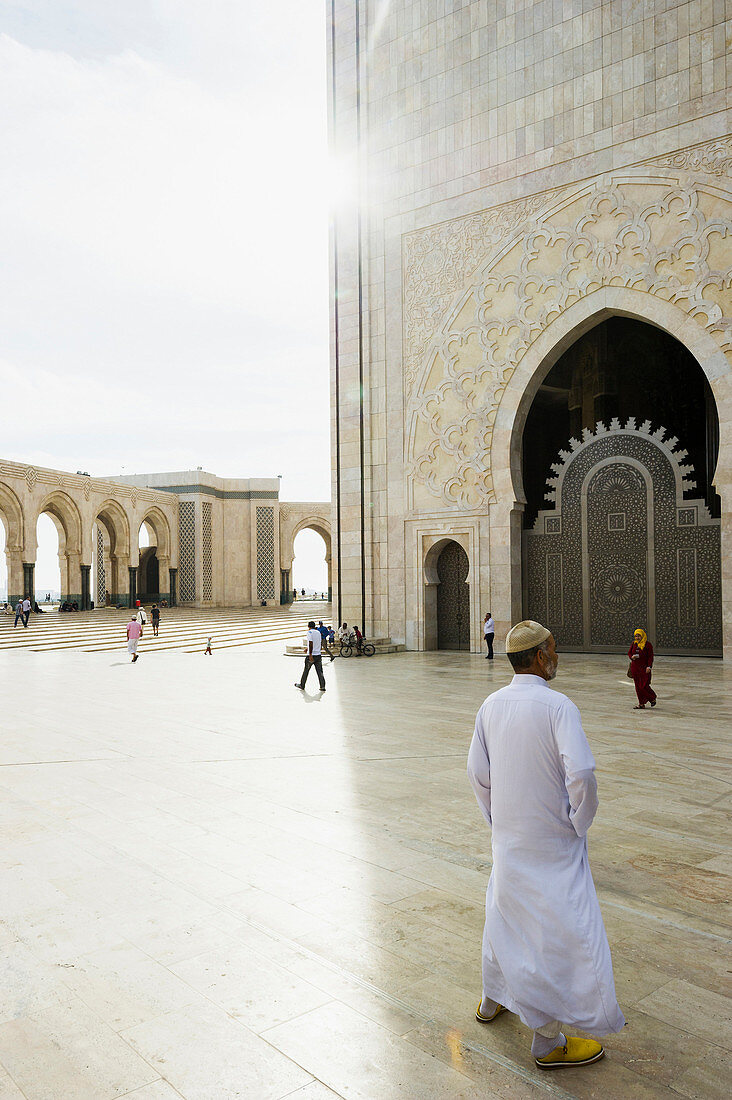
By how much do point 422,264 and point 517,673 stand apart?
12224 mm

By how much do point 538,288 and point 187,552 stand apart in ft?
62.3

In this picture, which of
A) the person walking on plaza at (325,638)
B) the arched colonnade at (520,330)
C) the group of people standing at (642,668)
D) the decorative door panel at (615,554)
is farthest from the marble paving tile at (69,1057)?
the decorative door panel at (615,554)

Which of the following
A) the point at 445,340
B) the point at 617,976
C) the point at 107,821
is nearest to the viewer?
the point at 617,976

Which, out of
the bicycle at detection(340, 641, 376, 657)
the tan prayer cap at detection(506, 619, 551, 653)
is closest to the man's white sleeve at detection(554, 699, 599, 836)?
the tan prayer cap at detection(506, 619, 551, 653)

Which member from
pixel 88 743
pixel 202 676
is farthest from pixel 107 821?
pixel 202 676

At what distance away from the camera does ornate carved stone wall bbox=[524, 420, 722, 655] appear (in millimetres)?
11367

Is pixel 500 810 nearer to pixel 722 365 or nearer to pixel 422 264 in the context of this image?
pixel 722 365

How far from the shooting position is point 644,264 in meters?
10.5

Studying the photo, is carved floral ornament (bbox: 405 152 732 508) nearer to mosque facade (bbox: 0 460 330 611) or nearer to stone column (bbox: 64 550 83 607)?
mosque facade (bbox: 0 460 330 611)

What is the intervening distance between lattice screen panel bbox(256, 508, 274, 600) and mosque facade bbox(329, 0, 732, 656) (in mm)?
15633

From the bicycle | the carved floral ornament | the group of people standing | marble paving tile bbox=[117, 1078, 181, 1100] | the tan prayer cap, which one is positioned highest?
the carved floral ornament

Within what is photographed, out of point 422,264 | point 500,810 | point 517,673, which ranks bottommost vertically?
point 500,810

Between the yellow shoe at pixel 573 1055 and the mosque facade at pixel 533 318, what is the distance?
9182mm

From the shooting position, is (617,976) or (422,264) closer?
(617,976)
